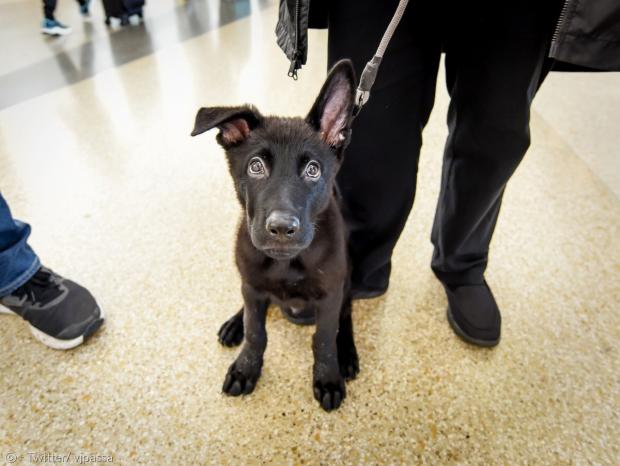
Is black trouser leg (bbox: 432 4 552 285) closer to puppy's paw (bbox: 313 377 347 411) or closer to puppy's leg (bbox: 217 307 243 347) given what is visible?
puppy's paw (bbox: 313 377 347 411)

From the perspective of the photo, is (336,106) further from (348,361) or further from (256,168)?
(348,361)

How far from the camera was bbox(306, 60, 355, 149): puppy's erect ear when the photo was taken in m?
0.95

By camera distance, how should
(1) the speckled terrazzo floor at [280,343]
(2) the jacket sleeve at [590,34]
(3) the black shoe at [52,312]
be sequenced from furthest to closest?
(3) the black shoe at [52,312]
(1) the speckled terrazzo floor at [280,343]
(2) the jacket sleeve at [590,34]

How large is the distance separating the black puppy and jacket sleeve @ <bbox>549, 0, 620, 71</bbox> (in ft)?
1.57

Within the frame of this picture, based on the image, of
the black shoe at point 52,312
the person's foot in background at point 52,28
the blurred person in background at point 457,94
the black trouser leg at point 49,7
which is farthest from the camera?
the person's foot in background at point 52,28

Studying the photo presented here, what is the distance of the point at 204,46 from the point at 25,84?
180cm

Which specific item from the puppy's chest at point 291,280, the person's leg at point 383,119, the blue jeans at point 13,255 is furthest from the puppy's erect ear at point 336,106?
the blue jeans at point 13,255

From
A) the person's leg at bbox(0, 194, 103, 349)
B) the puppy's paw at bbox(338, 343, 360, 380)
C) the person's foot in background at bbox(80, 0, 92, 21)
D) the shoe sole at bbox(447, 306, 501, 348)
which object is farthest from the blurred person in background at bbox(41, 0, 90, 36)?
the shoe sole at bbox(447, 306, 501, 348)

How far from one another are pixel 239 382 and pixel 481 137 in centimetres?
107

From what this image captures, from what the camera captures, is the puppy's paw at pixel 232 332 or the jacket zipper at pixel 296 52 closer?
the jacket zipper at pixel 296 52

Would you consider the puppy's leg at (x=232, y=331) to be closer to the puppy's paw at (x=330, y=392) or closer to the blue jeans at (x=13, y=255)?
the puppy's paw at (x=330, y=392)

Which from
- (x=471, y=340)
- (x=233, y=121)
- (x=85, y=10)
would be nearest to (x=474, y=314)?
(x=471, y=340)

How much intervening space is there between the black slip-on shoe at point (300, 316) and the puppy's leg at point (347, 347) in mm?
117

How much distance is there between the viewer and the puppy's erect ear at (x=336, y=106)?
0.95m
